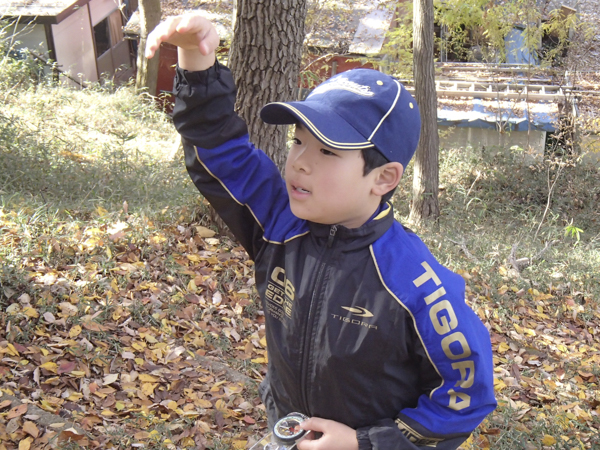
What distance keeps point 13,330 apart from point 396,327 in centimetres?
286

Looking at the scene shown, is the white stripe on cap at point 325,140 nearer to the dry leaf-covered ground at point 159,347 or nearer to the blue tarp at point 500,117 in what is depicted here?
the dry leaf-covered ground at point 159,347

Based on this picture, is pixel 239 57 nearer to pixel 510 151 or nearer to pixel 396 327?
pixel 396 327

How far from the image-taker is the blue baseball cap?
60.6 inches

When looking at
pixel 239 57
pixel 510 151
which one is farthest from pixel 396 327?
pixel 510 151

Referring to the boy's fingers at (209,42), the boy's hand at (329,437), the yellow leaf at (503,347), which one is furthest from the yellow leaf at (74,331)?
the yellow leaf at (503,347)

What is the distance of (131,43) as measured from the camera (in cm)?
2078

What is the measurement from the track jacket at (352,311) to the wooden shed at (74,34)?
11.2m

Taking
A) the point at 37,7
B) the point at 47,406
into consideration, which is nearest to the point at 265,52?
the point at 47,406

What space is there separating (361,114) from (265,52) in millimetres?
3186

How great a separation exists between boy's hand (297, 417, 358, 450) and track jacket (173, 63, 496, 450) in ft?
0.11

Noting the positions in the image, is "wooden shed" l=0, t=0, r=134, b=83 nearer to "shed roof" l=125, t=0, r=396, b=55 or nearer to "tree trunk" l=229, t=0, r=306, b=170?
"shed roof" l=125, t=0, r=396, b=55

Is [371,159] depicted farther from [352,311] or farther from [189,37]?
[189,37]

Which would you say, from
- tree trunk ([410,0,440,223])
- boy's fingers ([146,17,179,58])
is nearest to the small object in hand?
boy's fingers ([146,17,179,58])

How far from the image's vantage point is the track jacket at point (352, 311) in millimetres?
1544
